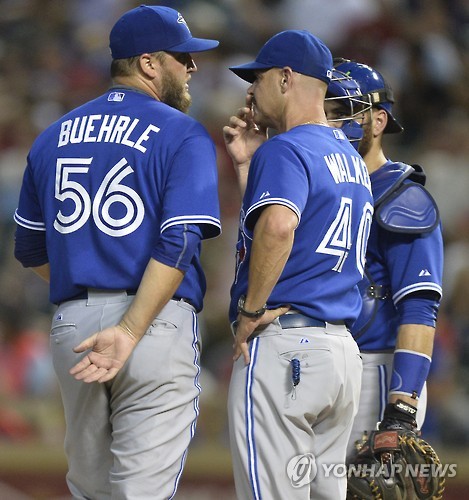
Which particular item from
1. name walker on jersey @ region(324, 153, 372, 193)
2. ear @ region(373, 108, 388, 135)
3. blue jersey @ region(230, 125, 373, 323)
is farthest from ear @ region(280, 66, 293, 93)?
ear @ region(373, 108, 388, 135)

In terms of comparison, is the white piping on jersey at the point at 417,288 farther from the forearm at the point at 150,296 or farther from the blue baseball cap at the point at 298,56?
the forearm at the point at 150,296

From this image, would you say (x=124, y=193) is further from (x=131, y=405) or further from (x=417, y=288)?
(x=417, y=288)

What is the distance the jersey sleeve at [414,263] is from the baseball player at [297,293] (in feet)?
1.15

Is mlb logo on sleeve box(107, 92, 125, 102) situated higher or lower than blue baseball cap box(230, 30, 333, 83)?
lower

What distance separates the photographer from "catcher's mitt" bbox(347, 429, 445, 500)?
3.89m

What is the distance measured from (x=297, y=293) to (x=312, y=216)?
0.88 feet

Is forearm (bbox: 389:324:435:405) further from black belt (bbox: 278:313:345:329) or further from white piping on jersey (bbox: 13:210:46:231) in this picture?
white piping on jersey (bbox: 13:210:46:231)

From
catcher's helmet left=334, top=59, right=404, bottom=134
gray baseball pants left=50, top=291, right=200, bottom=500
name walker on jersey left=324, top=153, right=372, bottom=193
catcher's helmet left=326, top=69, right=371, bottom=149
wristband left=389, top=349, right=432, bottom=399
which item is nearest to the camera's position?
gray baseball pants left=50, top=291, right=200, bottom=500

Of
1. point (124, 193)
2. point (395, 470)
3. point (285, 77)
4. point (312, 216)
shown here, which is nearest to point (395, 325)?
point (395, 470)

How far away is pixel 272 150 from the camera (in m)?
3.59

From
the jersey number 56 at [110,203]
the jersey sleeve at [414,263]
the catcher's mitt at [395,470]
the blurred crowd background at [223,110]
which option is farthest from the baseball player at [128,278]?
the blurred crowd background at [223,110]

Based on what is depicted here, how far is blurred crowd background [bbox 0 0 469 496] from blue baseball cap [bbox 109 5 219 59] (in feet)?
11.1

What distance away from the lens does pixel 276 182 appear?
3.50 m

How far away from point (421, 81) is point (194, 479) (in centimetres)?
409
